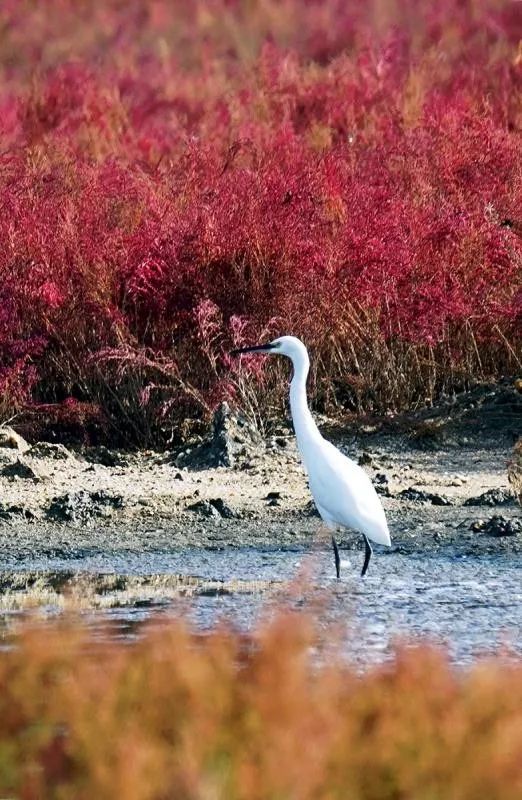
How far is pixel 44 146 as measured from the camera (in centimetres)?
1441

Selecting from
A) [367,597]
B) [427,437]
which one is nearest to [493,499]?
[427,437]

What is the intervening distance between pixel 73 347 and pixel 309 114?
9.42 metres

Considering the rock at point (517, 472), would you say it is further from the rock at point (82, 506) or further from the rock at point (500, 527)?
the rock at point (82, 506)

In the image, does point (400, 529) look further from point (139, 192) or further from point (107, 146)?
point (107, 146)

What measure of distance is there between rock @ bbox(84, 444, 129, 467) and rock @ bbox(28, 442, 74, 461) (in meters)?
0.18

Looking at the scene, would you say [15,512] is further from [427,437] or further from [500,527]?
[427,437]

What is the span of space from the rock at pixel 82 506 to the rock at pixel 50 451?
100 cm

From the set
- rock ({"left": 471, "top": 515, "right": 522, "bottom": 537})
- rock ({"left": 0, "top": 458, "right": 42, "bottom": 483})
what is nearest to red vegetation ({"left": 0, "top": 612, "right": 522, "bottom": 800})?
rock ({"left": 471, "top": 515, "right": 522, "bottom": 537})

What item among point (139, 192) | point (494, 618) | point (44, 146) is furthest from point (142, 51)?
point (494, 618)

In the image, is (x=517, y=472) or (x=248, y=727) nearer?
(x=248, y=727)

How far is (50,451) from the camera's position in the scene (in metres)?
10.1

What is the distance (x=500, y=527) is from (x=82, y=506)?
6.91ft

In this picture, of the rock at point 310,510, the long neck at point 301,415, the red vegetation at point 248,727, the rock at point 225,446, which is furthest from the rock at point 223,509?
the red vegetation at point 248,727

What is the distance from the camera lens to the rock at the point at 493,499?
29.0 feet
